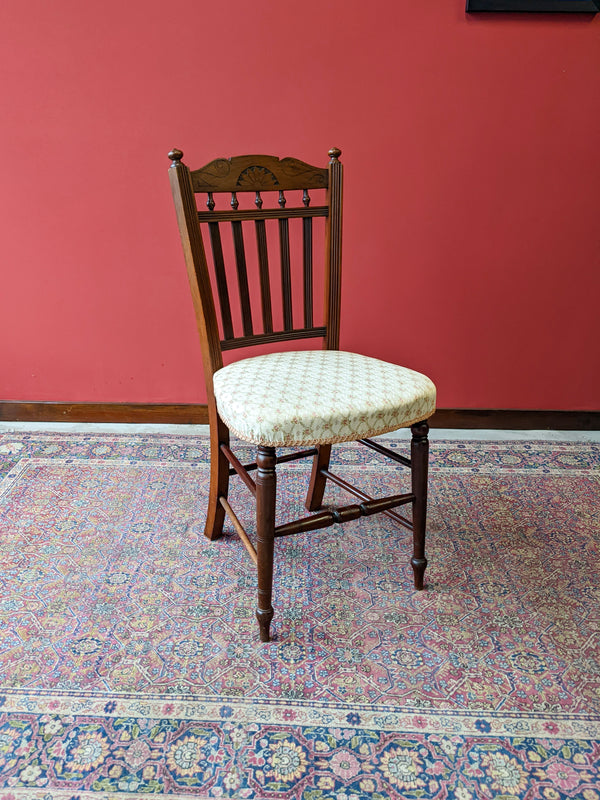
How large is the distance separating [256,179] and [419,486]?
947mm

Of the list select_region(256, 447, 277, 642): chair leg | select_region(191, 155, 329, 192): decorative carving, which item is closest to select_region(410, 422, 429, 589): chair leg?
select_region(256, 447, 277, 642): chair leg

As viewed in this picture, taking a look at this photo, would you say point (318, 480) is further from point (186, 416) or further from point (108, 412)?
point (108, 412)

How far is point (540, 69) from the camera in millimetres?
2160

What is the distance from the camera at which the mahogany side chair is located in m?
1.29

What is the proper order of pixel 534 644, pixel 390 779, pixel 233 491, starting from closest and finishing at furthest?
pixel 390 779
pixel 534 644
pixel 233 491

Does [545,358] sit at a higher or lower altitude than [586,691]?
higher

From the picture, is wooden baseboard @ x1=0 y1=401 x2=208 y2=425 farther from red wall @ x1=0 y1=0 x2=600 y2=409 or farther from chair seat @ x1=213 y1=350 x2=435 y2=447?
chair seat @ x1=213 y1=350 x2=435 y2=447

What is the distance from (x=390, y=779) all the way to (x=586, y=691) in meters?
0.51

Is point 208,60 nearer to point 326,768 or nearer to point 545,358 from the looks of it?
point 545,358

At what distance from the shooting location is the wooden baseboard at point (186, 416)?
2578mm

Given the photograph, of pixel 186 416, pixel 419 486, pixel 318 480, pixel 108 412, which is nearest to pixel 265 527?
pixel 419 486

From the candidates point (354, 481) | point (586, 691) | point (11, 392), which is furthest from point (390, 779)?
point (11, 392)

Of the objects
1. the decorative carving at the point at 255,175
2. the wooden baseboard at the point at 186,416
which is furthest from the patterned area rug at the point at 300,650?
→ the decorative carving at the point at 255,175

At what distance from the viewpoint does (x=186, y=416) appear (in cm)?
262
